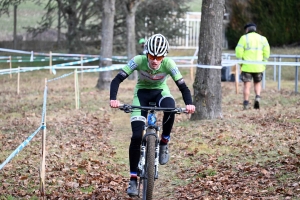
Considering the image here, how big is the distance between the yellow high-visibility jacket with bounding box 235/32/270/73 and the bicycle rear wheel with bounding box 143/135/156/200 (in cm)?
892

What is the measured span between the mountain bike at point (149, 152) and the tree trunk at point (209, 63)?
6.01 m

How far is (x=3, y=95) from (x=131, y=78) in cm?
968

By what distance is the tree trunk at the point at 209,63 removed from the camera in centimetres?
1373

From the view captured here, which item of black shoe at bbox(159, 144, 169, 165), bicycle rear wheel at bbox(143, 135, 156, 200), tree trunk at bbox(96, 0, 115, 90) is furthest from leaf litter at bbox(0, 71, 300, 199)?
tree trunk at bbox(96, 0, 115, 90)

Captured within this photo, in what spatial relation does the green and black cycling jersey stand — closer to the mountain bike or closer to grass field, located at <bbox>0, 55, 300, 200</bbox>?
the mountain bike

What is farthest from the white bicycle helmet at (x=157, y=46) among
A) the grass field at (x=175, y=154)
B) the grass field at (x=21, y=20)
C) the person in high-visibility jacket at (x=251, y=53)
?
the grass field at (x=21, y=20)

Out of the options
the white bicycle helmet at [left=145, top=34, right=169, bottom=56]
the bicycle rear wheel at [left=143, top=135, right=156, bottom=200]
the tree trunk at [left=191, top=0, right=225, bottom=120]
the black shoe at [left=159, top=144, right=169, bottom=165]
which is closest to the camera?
the bicycle rear wheel at [left=143, top=135, right=156, bottom=200]

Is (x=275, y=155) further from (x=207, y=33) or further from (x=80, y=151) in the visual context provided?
(x=207, y=33)

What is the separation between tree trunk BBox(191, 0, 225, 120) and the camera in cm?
1373

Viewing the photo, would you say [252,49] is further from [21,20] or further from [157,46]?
[21,20]

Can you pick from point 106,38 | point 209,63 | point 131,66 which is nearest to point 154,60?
point 131,66

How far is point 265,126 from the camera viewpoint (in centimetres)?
1301

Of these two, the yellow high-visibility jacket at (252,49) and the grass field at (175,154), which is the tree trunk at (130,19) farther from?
the yellow high-visibility jacket at (252,49)

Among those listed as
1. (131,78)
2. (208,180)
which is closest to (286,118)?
(208,180)
